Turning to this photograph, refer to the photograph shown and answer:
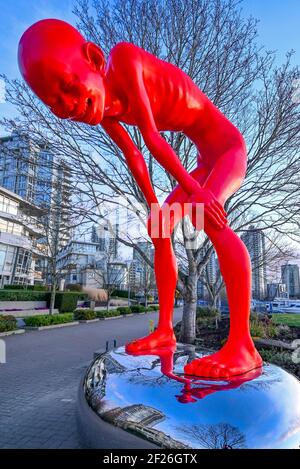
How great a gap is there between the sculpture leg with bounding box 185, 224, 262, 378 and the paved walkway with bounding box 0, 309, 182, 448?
5.93 feet

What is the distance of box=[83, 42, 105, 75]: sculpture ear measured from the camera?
Answer: 302 cm

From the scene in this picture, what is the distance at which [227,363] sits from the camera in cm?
271

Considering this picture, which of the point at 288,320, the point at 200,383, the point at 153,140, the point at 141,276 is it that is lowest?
the point at 288,320

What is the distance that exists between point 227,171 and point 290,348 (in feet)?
22.3

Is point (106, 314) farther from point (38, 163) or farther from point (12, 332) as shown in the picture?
point (38, 163)

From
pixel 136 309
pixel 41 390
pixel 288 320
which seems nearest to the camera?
pixel 41 390

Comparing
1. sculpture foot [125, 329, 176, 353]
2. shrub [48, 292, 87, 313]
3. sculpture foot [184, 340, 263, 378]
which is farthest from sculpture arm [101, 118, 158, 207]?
shrub [48, 292, 87, 313]

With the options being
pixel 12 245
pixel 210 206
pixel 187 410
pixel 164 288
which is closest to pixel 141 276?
pixel 12 245

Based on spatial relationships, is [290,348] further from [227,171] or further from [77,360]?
[227,171]

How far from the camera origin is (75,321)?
2031 cm

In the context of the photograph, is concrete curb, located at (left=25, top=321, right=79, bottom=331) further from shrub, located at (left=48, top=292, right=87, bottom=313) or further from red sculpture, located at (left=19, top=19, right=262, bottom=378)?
red sculpture, located at (left=19, top=19, right=262, bottom=378)

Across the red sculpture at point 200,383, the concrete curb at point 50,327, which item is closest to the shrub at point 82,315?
the concrete curb at point 50,327

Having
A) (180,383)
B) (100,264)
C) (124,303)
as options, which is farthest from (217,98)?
(124,303)

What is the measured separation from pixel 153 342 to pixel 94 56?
2.92 meters
